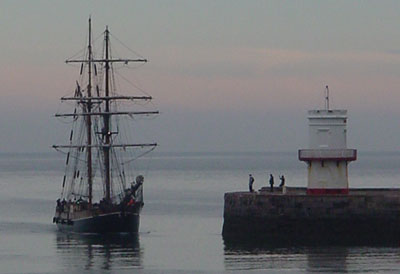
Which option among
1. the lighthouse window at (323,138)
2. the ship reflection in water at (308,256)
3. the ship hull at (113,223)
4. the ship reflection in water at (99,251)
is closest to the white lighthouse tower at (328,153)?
the lighthouse window at (323,138)

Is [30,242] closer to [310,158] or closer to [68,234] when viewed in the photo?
[68,234]

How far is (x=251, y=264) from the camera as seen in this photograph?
51.3m

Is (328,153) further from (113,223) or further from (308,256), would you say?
(113,223)

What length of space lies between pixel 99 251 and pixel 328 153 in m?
11.1

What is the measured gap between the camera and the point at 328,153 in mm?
57844

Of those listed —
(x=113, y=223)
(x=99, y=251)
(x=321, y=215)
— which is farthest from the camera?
(x=113, y=223)

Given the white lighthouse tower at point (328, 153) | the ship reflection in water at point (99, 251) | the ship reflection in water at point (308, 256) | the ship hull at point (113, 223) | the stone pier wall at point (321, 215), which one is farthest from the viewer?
the ship hull at point (113, 223)

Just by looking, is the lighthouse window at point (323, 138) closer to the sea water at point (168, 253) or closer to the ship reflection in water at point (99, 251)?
the sea water at point (168, 253)

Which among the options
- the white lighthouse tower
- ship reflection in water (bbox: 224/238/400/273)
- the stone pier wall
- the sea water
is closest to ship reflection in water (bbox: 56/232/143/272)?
the sea water

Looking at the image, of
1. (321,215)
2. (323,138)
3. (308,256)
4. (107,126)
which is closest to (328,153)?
(323,138)

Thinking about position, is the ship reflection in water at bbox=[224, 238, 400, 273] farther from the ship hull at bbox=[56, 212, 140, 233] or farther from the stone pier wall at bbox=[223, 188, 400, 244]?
the ship hull at bbox=[56, 212, 140, 233]

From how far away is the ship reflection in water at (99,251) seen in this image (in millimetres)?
53156

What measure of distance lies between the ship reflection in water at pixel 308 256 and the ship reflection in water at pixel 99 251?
4.06 metres

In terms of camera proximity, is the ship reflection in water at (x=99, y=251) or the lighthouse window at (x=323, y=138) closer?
the ship reflection in water at (x=99, y=251)
